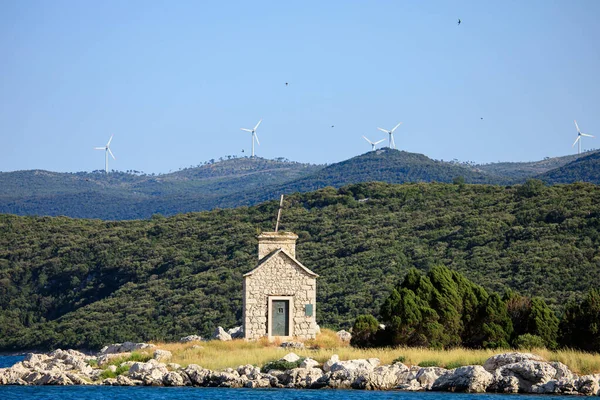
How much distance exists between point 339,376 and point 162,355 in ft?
24.3

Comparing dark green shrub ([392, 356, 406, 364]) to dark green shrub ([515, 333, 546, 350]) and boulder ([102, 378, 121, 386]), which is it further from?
boulder ([102, 378, 121, 386])

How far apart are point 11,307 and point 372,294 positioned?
2702cm

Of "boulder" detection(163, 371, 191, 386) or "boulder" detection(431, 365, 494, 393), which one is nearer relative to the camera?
"boulder" detection(431, 365, 494, 393)

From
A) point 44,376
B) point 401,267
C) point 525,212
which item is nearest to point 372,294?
point 401,267

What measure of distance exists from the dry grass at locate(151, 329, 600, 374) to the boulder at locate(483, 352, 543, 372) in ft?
2.62

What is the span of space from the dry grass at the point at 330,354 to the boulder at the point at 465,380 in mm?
1311

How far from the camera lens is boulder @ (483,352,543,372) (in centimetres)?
3019

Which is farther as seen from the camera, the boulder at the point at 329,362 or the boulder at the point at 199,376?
the boulder at the point at 199,376

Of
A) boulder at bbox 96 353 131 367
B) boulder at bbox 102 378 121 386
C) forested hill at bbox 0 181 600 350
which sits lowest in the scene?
boulder at bbox 102 378 121 386

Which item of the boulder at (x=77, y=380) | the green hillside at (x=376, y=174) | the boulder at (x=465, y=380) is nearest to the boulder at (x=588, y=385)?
the boulder at (x=465, y=380)

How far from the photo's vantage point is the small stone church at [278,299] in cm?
3897

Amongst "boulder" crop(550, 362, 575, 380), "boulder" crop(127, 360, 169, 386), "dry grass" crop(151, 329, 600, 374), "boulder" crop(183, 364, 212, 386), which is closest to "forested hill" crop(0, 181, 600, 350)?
"dry grass" crop(151, 329, 600, 374)

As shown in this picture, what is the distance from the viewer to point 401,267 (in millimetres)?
62344

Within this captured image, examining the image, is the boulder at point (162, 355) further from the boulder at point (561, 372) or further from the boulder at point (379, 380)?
the boulder at point (561, 372)
